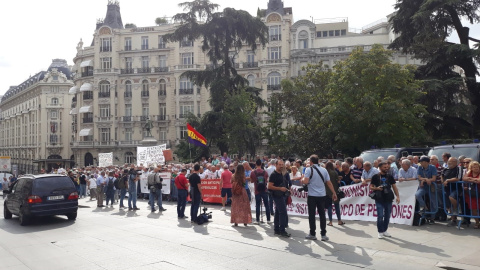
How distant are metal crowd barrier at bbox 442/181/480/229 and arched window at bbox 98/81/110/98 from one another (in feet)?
187

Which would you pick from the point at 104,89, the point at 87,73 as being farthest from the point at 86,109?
the point at 87,73

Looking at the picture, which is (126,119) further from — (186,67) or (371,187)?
(371,187)

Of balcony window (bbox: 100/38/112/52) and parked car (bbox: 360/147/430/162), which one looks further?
balcony window (bbox: 100/38/112/52)

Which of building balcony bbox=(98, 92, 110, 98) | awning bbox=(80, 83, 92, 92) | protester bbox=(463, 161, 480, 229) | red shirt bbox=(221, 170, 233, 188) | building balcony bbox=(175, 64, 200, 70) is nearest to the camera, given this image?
protester bbox=(463, 161, 480, 229)

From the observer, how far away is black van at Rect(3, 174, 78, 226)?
14344mm

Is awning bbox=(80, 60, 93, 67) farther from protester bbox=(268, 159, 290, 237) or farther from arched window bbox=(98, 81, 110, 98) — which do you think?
protester bbox=(268, 159, 290, 237)

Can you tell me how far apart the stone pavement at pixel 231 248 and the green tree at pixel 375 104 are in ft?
40.9

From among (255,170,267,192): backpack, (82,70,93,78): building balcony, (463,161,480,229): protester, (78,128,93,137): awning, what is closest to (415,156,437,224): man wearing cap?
(463,161,480,229): protester

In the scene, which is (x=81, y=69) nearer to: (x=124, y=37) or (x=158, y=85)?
(x=124, y=37)

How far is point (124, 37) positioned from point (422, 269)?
199 ft

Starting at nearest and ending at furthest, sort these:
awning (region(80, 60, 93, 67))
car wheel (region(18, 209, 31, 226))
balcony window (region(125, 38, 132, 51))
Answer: car wheel (region(18, 209, 31, 226)) → balcony window (region(125, 38, 132, 51)) → awning (region(80, 60, 93, 67))

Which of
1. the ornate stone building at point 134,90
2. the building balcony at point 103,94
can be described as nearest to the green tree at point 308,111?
the ornate stone building at point 134,90

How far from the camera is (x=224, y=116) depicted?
32062mm

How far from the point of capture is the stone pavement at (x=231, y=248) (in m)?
8.29
